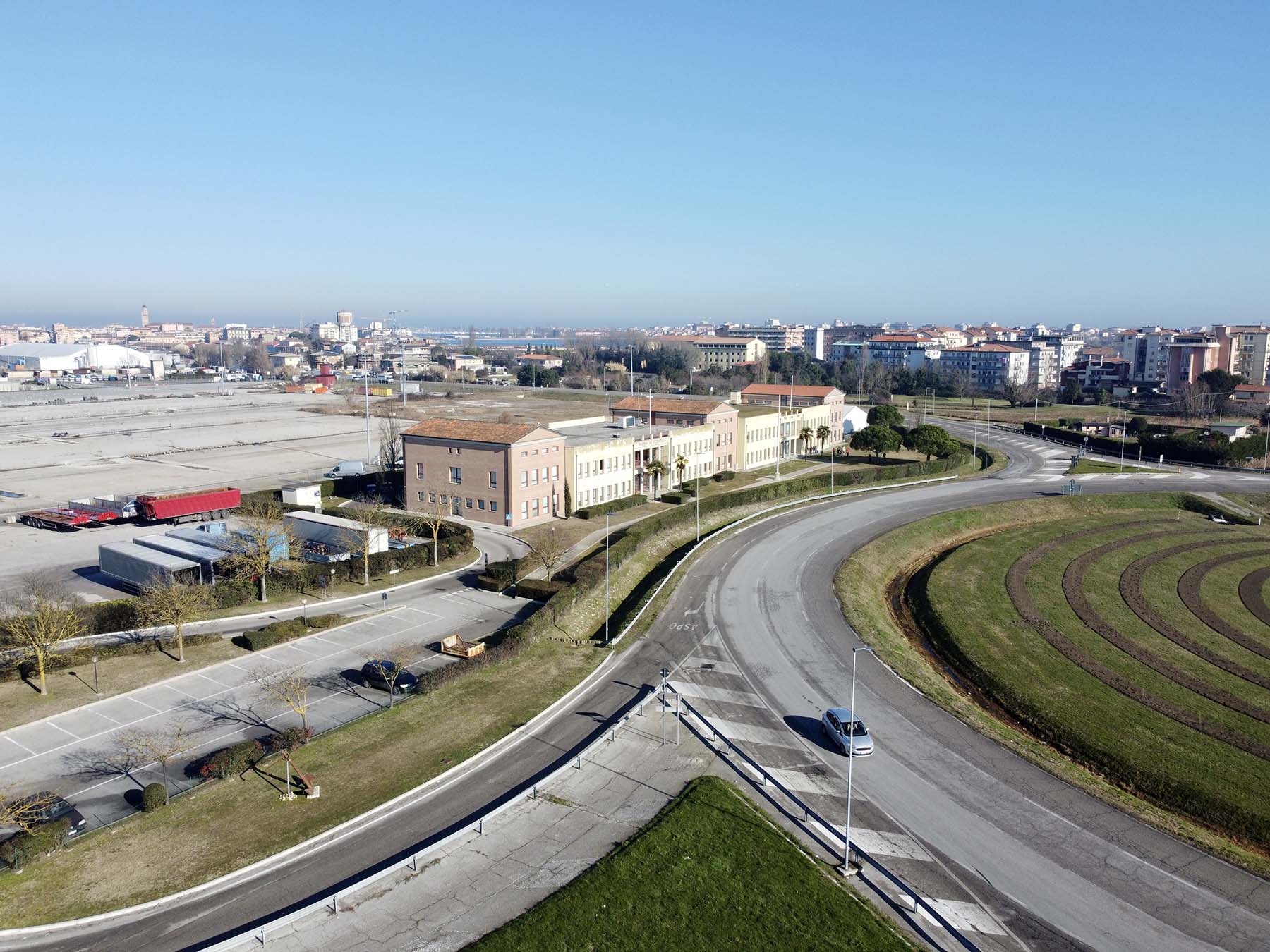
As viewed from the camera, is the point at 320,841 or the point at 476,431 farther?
the point at 476,431

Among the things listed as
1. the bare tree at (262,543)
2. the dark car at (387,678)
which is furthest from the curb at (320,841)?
the bare tree at (262,543)

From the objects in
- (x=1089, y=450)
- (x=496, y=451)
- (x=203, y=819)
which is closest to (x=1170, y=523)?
(x=1089, y=450)

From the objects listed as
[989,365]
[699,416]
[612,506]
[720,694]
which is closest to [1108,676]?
[720,694]

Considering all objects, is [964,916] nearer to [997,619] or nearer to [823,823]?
[823,823]

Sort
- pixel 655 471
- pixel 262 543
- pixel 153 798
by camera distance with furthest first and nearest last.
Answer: pixel 655 471
pixel 262 543
pixel 153 798

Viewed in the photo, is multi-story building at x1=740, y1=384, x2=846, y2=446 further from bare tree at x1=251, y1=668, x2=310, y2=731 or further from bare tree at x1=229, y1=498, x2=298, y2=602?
bare tree at x1=251, y1=668, x2=310, y2=731

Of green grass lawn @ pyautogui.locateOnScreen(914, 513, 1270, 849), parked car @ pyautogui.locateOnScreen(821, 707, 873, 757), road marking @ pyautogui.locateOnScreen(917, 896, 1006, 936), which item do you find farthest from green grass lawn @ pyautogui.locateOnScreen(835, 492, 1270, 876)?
road marking @ pyautogui.locateOnScreen(917, 896, 1006, 936)
